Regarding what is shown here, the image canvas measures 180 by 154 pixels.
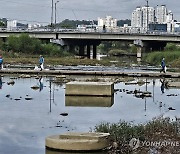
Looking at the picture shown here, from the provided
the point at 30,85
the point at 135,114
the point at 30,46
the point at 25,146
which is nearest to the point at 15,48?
the point at 30,46

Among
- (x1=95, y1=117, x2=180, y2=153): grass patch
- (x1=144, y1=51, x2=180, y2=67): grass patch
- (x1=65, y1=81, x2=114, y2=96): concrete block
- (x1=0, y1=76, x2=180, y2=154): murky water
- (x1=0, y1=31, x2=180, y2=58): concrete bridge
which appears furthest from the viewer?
(x1=0, y1=31, x2=180, y2=58): concrete bridge

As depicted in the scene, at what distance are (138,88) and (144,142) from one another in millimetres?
25865

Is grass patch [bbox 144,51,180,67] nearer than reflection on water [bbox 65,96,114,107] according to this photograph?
No

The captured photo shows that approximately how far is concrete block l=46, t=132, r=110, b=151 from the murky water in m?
0.69

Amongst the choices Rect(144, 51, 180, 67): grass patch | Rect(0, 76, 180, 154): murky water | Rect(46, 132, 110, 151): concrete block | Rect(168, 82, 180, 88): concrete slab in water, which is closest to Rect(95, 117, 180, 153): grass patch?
Rect(46, 132, 110, 151): concrete block

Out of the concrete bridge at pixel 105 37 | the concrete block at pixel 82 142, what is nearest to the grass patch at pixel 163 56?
the concrete bridge at pixel 105 37

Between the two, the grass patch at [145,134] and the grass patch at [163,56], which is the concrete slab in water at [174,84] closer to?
the grass patch at [145,134]

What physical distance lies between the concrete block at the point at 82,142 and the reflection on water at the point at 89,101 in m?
13.9

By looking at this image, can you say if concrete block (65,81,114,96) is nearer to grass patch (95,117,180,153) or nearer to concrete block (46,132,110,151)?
grass patch (95,117,180,153)

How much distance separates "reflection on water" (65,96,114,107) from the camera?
34469mm

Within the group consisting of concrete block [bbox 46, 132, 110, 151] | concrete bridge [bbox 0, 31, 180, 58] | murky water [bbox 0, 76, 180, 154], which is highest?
concrete bridge [bbox 0, 31, 180, 58]

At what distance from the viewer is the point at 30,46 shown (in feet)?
378

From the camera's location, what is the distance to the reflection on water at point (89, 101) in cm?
3447

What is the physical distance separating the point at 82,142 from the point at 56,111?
1189cm
